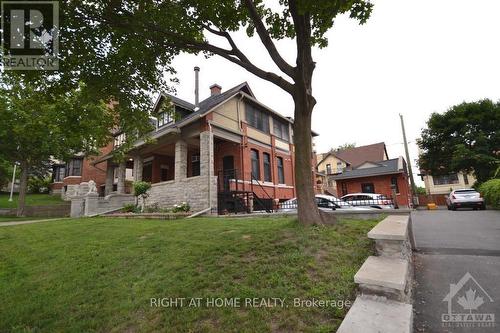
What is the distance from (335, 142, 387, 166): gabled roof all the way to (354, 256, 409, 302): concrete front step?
4217 cm

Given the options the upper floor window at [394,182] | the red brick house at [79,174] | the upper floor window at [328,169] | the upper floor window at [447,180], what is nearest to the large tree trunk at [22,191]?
the red brick house at [79,174]

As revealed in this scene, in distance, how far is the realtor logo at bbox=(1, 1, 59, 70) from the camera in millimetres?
5082

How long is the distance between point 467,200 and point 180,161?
18448 mm

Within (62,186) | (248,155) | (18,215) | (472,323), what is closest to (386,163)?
(248,155)

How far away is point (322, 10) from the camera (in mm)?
5562

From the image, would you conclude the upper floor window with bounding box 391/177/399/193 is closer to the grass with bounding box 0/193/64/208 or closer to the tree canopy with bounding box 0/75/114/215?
the tree canopy with bounding box 0/75/114/215

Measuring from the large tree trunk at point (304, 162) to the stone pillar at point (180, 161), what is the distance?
1088 centimetres

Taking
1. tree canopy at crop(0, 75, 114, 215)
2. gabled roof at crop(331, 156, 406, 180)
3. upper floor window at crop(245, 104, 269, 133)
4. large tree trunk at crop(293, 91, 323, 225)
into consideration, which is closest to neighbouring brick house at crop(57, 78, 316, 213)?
upper floor window at crop(245, 104, 269, 133)

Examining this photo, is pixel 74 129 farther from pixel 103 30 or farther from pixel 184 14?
pixel 184 14

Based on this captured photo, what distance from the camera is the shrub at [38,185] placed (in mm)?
36562

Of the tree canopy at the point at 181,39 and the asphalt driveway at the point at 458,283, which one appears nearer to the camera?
the asphalt driveway at the point at 458,283

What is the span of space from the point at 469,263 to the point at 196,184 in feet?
39.1

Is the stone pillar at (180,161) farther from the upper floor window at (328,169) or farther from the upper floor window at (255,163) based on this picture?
the upper floor window at (328,169)

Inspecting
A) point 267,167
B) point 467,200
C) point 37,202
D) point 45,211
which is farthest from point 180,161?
point 37,202
